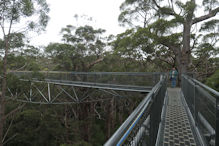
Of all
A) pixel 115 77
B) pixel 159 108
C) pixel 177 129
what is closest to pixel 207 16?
pixel 115 77

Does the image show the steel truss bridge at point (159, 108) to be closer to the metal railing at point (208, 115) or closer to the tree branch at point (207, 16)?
the metal railing at point (208, 115)

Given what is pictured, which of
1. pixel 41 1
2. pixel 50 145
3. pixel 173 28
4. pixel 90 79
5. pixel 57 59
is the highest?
pixel 41 1

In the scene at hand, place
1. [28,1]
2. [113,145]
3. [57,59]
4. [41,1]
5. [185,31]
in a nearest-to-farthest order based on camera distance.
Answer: [113,145], [28,1], [41,1], [185,31], [57,59]

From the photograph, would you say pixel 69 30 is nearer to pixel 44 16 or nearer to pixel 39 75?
pixel 44 16

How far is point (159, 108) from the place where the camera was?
3008mm

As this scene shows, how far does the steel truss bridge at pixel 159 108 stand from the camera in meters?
1.38

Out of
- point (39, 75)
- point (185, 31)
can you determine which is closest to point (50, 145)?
point (39, 75)

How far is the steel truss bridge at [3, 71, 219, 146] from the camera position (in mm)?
1380

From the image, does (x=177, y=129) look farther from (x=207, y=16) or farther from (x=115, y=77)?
(x=207, y=16)

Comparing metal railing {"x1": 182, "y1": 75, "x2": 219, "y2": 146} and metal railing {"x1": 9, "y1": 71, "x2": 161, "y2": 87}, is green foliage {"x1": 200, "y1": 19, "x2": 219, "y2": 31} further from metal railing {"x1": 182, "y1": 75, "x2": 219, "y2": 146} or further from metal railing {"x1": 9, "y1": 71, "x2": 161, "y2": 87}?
metal railing {"x1": 182, "y1": 75, "x2": 219, "y2": 146}

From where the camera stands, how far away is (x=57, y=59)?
51.7ft

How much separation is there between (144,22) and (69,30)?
9.13 meters

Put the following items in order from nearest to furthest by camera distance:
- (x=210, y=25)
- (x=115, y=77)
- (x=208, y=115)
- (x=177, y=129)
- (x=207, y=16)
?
(x=208, y=115)
(x=177, y=129)
(x=115, y=77)
(x=207, y=16)
(x=210, y=25)

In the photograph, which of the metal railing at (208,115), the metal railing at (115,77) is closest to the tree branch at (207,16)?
the metal railing at (115,77)
